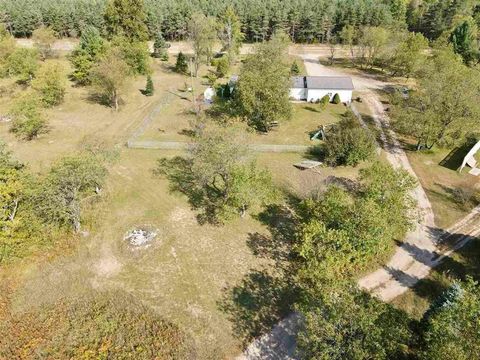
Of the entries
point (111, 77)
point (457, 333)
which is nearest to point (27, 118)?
point (111, 77)

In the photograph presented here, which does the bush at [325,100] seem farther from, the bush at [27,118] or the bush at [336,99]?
the bush at [27,118]

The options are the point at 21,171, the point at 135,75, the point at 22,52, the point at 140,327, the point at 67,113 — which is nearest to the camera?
the point at 140,327

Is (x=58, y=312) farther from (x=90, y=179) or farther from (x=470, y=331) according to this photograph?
(x=470, y=331)

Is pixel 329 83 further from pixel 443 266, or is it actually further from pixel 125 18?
pixel 125 18

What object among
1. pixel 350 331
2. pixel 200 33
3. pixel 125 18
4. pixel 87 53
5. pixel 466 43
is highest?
pixel 466 43

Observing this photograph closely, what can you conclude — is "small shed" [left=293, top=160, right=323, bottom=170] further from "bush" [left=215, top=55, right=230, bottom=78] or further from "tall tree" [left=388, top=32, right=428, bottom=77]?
"tall tree" [left=388, top=32, right=428, bottom=77]

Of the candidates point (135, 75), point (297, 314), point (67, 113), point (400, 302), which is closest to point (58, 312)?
point (297, 314)
